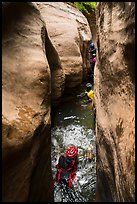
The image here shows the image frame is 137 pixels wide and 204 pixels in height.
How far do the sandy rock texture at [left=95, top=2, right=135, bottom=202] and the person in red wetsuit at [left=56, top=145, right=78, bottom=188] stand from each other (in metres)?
1.33

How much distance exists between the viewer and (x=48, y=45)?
17.4 feet

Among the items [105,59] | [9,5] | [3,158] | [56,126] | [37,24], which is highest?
[9,5]

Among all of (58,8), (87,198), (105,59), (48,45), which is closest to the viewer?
(105,59)

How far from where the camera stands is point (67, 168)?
5254mm

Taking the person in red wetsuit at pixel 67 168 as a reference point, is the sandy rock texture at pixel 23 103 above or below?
above

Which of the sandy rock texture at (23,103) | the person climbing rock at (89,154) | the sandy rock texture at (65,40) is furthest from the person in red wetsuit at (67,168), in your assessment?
the sandy rock texture at (65,40)

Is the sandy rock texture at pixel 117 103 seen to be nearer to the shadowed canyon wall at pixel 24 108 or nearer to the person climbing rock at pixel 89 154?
the shadowed canyon wall at pixel 24 108

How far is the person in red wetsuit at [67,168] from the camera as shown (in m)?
5.03

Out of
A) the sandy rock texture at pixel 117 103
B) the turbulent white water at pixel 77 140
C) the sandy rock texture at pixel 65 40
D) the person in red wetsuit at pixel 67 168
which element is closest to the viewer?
the sandy rock texture at pixel 117 103

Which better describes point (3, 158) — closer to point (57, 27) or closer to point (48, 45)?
point (48, 45)

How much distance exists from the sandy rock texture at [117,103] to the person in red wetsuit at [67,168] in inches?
52.3

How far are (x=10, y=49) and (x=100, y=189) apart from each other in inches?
110

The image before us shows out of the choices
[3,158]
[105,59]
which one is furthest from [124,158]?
[105,59]

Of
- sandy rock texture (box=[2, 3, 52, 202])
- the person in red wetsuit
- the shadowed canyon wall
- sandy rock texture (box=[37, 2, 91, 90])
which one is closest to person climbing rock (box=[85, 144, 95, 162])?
the person in red wetsuit
